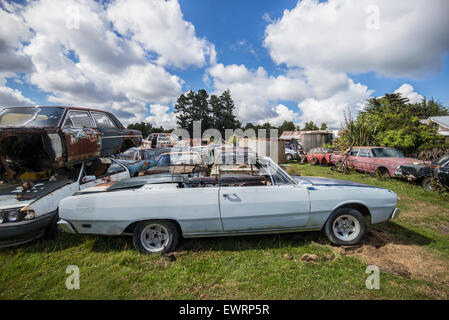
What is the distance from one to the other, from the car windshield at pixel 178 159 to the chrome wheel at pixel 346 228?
4.72 m

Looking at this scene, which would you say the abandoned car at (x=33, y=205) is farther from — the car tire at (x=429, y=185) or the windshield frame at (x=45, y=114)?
the car tire at (x=429, y=185)

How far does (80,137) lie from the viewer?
3953mm

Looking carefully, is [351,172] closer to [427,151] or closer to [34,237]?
[427,151]

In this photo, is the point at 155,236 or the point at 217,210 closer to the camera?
the point at 217,210

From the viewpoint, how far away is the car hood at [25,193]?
2.85 metres

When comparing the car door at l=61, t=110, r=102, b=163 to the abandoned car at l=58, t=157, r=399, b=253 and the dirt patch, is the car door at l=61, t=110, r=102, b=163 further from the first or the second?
the dirt patch

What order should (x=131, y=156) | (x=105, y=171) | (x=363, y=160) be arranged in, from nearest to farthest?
(x=105, y=171)
(x=131, y=156)
(x=363, y=160)

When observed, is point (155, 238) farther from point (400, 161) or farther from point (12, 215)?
point (400, 161)

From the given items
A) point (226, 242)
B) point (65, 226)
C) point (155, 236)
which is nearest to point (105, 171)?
point (65, 226)

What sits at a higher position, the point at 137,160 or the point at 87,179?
the point at 137,160

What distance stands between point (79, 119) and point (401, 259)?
20.7ft

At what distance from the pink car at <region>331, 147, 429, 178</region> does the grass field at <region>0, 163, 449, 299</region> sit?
467 cm
